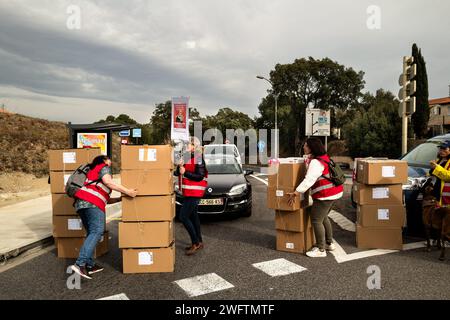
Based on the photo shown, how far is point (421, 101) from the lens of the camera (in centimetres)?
3775

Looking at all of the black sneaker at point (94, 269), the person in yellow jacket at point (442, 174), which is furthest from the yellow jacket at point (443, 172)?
the black sneaker at point (94, 269)

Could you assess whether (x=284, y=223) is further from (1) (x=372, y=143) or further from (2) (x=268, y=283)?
(1) (x=372, y=143)

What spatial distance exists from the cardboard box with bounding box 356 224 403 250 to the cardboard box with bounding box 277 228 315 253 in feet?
2.67

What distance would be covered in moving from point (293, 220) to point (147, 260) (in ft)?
7.64

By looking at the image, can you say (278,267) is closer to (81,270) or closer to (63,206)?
(81,270)

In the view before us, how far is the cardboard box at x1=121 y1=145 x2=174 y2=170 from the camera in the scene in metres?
4.96

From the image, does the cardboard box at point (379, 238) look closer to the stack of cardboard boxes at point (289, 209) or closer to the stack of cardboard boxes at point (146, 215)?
the stack of cardboard boxes at point (289, 209)

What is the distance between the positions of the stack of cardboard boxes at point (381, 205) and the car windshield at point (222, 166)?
400 cm

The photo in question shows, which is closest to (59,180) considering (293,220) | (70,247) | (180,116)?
(70,247)

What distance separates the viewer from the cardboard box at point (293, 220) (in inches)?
228

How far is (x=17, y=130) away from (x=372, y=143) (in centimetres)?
2688

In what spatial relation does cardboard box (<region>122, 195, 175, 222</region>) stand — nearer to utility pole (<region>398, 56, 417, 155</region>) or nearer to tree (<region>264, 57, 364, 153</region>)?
utility pole (<region>398, 56, 417, 155</region>)

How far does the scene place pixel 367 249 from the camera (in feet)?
19.3

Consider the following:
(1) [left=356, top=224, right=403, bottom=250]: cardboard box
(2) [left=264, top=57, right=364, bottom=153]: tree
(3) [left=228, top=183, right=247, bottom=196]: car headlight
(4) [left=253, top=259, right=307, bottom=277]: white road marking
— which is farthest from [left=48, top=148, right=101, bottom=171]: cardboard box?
(2) [left=264, top=57, right=364, bottom=153]: tree
